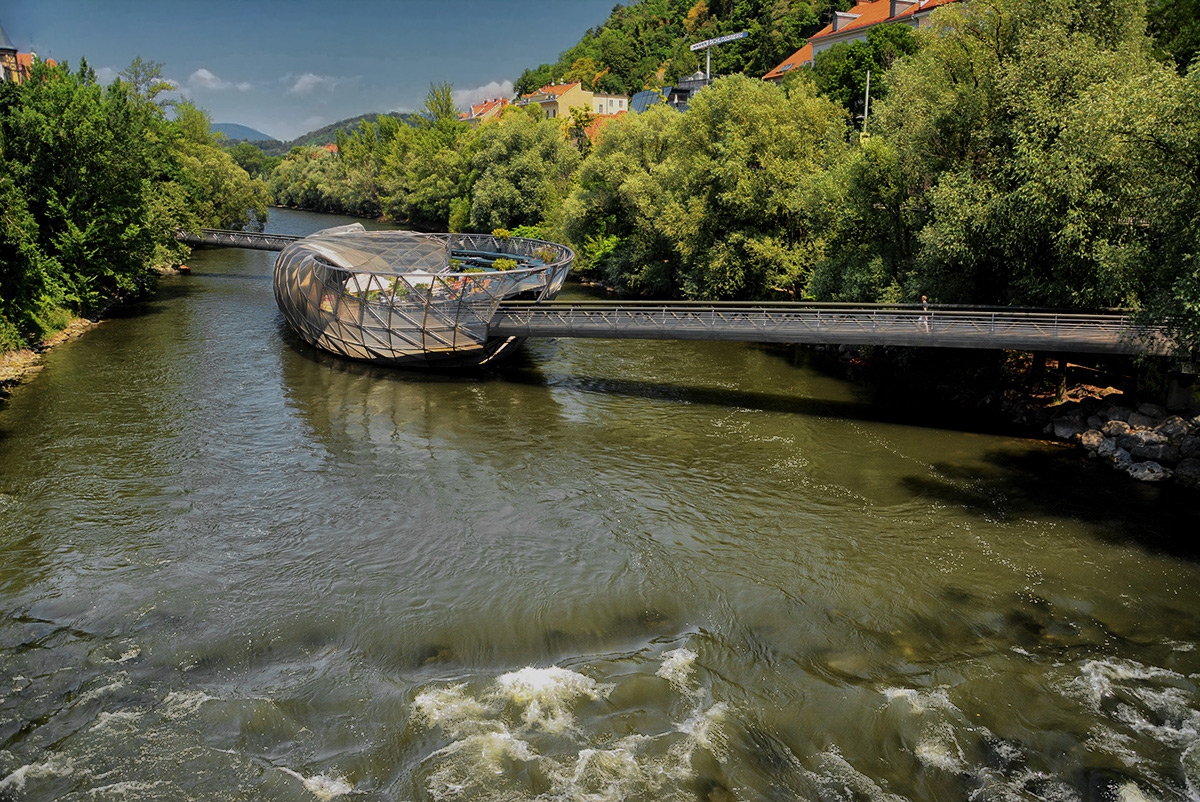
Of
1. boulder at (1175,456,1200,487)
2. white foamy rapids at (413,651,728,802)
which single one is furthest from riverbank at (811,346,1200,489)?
white foamy rapids at (413,651,728,802)

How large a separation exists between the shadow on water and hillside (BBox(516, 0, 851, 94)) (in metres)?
72.6

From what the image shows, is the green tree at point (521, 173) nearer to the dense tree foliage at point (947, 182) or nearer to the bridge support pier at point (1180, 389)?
the dense tree foliage at point (947, 182)

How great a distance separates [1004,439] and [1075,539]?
6.26 metres

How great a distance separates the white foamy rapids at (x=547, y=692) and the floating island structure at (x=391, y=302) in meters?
16.5

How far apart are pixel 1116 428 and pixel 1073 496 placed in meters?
3.96

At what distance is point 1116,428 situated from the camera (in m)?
22.2

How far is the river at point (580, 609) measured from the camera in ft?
37.1

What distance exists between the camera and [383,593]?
15.6 m

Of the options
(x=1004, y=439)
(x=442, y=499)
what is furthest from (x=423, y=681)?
(x=1004, y=439)

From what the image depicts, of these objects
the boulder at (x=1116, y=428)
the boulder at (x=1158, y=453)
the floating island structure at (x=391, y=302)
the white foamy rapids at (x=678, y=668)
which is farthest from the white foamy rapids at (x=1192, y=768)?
the floating island structure at (x=391, y=302)

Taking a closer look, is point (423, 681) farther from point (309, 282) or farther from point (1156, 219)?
point (309, 282)

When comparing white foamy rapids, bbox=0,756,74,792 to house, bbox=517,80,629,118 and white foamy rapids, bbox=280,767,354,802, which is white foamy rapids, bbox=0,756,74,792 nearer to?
white foamy rapids, bbox=280,767,354,802

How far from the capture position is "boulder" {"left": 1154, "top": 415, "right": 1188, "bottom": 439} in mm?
21000

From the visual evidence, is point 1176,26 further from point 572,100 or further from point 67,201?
point 572,100
